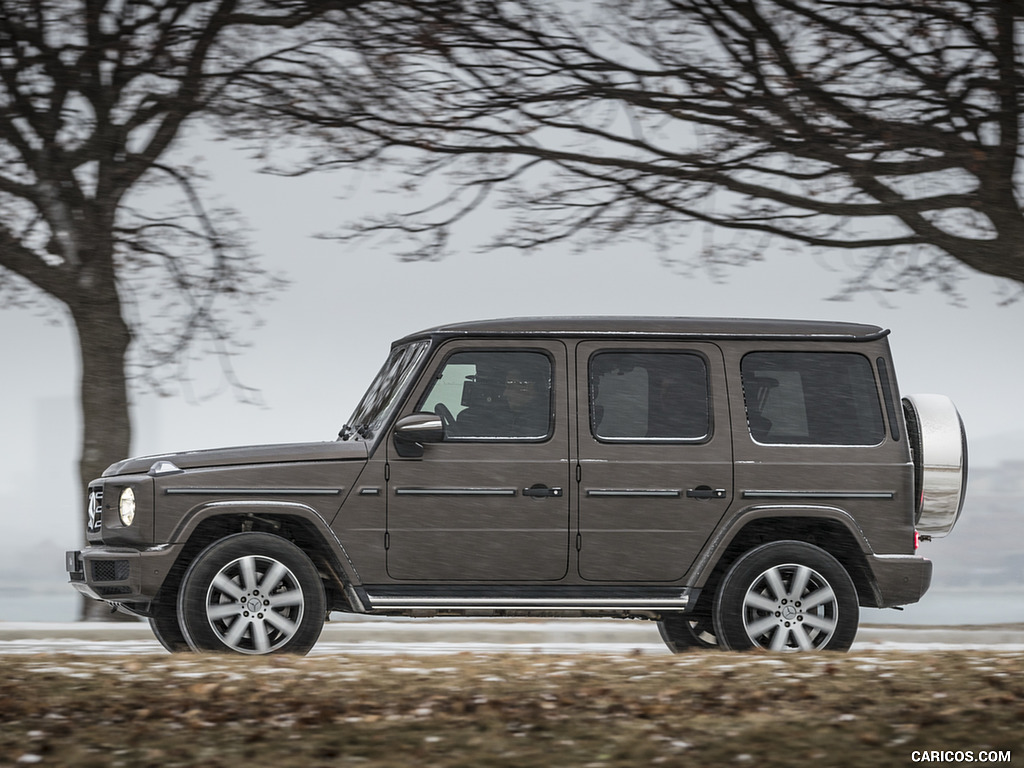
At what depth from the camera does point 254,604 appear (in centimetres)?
805

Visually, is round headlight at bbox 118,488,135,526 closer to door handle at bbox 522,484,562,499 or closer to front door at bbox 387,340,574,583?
front door at bbox 387,340,574,583

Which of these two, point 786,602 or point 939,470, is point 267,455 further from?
point 939,470

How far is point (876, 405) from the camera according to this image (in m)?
8.62

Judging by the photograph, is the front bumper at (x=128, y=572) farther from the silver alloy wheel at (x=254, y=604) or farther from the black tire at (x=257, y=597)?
the silver alloy wheel at (x=254, y=604)

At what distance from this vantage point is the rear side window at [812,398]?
859 cm

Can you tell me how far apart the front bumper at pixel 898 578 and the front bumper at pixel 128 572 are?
428 centimetres

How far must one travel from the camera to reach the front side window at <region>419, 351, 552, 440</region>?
8.40m

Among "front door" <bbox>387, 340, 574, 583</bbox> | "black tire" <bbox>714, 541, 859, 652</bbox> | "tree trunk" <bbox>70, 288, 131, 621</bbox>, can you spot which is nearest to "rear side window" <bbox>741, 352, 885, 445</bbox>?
"black tire" <bbox>714, 541, 859, 652</bbox>

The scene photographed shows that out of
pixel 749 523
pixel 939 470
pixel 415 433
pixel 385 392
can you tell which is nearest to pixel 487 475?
pixel 415 433

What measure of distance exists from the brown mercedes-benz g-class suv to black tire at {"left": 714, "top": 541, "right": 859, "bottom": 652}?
14mm

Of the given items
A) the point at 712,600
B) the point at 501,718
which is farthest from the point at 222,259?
the point at 501,718

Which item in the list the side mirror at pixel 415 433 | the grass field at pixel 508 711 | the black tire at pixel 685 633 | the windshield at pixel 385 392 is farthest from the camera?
the black tire at pixel 685 633

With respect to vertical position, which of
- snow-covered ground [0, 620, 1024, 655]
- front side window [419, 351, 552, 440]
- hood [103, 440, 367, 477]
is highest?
front side window [419, 351, 552, 440]

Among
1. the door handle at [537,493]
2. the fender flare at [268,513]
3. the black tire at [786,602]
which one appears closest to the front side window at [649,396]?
the door handle at [537,493]
